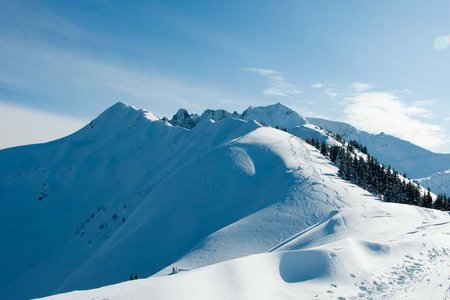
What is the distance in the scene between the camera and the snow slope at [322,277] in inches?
408

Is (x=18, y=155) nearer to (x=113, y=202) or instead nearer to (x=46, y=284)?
(x=113, y=202)

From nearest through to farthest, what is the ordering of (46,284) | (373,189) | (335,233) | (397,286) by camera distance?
1. (397,286)
2. (335,233)
3. (373,189)
4. (46,284)

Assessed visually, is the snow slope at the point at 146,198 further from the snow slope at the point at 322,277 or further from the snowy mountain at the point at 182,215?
the snow slope at the point at 322,277

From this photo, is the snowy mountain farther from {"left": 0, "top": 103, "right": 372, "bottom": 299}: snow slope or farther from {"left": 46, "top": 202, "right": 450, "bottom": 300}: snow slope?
{"left": 0, "top": 103, "right": 372, "bottom": 299}: snow slope

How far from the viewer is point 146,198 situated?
50.9m

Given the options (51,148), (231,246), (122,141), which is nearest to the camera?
(231,246)

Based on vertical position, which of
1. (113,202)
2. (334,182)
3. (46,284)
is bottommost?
(46,284)

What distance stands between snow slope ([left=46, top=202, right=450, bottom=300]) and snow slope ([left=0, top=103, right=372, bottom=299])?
14306 millimetres

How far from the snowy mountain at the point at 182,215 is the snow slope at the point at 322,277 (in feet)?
0.23

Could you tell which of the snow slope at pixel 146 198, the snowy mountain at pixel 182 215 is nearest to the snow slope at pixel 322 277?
the snowy mountain at pixel 182 215

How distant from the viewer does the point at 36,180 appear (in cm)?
9931

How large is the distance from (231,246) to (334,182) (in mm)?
17693

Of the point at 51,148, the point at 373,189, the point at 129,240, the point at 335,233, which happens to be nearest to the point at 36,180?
the point at 51,148

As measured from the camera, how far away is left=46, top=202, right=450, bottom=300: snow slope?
1037 centimetres
